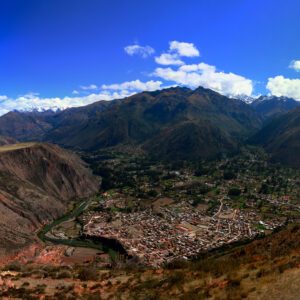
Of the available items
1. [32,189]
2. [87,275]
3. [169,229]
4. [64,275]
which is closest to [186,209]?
[169,229]

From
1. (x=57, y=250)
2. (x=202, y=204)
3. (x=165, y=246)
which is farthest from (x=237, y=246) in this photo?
(x=57, y=250)

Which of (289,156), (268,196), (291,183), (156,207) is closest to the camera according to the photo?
(156,207)

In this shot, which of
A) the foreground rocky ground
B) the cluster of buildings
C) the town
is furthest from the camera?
the town

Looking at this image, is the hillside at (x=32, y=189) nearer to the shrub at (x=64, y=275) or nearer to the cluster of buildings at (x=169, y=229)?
the cluster of buildings at (x=169, y=229)

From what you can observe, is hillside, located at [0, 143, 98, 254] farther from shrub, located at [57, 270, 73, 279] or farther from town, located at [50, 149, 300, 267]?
shrub, located at [57, 270, 73, 279]

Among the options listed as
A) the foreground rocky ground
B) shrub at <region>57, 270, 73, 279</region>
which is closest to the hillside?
shrub at <region>57, 270, 73, 279</region>

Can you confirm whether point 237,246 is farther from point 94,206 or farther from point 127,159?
point 127,159
